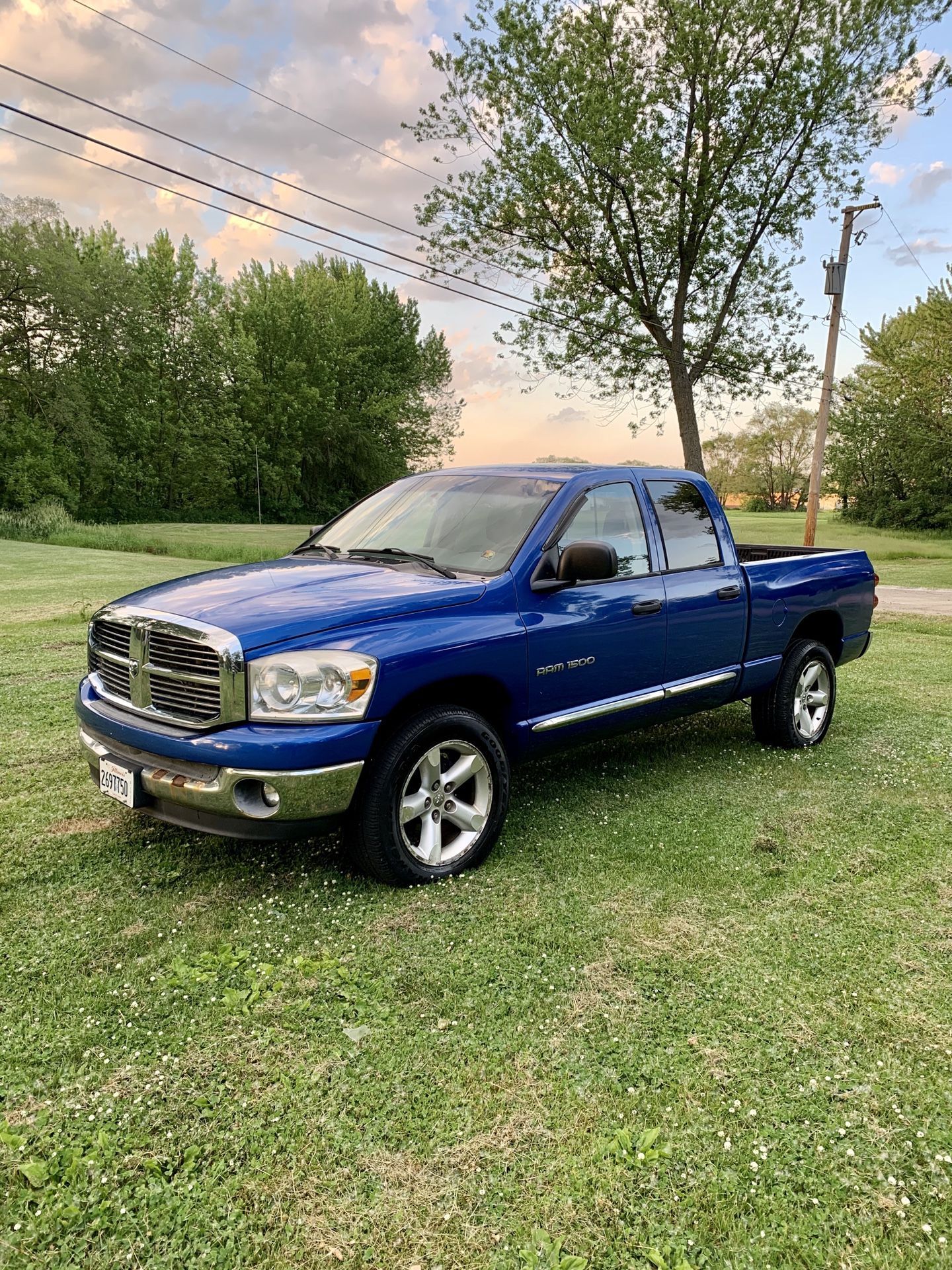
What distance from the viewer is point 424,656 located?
3465 mm

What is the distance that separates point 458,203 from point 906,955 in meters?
25.4

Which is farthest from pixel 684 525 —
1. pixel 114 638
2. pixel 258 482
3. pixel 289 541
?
pixel 258 482

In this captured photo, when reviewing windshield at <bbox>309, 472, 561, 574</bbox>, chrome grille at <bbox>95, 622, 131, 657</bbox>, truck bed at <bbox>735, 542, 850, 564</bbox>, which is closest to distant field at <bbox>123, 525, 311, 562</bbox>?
truck bed at <bbox>735, 542, 850, 564</bbox>

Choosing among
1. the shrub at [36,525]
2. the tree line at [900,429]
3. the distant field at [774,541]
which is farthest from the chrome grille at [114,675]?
the tree line at [900,429]

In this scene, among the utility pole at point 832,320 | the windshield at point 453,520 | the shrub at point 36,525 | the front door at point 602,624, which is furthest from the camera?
the shrub at point 36,525

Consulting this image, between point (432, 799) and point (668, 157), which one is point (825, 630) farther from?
point (668, 157)

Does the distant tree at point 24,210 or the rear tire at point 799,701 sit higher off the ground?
the distant tree at point 24,210

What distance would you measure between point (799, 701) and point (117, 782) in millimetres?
4534

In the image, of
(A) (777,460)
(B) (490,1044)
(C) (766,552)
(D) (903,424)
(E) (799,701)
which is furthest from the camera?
(A) (777,460)

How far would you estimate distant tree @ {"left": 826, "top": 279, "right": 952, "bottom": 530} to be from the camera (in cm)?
3975

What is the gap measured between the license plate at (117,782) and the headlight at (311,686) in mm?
656

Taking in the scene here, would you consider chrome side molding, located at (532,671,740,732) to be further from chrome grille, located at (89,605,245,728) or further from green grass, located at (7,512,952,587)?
green grass, located at (7,512,952,587)

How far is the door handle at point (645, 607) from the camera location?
4.50m

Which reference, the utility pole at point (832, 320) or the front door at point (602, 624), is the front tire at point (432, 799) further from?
the utility pole at point (832, 320)
